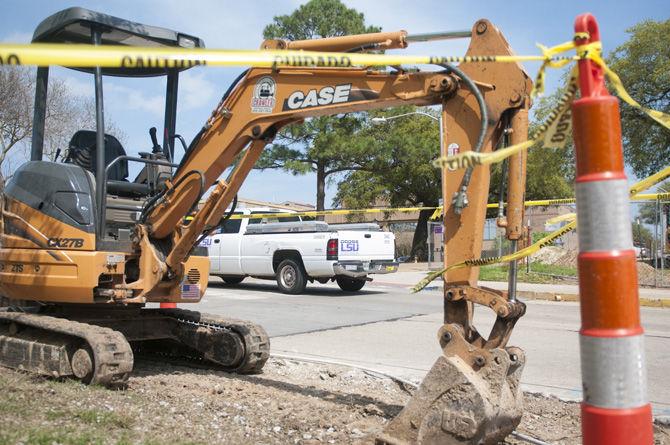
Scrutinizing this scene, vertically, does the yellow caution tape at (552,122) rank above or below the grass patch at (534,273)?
above

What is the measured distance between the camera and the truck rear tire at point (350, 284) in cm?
1731

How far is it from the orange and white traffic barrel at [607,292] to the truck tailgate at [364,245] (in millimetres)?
13817

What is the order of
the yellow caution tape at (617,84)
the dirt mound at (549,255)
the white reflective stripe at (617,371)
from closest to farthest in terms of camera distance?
the white reflective stripe at (617,371)
the yellow caution tape at (617,84)
the dirt mound at (549,255)

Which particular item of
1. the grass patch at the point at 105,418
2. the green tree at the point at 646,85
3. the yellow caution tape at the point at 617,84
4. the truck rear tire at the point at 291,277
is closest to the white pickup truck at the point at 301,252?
the truck rear tire at the point at 291,277

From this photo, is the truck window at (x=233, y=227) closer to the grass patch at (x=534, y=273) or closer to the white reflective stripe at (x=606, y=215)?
the grass patch at (x=534, y=273)

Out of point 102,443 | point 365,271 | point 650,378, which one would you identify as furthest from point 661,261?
point 102,443

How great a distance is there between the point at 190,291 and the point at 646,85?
27549 mm

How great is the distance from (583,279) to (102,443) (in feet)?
10.0

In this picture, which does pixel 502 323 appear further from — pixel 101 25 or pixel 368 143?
pixel 368 143

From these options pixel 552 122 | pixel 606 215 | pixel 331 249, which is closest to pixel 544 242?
pixel 552 122

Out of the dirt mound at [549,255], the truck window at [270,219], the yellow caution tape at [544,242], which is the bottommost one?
the yellow caution tape at [544,242]

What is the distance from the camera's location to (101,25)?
21.0 feet

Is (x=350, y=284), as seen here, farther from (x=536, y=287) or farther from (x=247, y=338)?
(x=247, y=338)

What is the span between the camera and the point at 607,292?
2.28 metres
